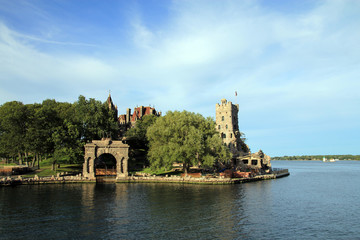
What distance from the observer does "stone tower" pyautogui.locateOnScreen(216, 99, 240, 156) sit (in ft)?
325

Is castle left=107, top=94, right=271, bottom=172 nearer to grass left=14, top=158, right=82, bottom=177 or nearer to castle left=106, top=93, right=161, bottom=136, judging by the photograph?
castle left=106, top=93, right=161, bottom=136

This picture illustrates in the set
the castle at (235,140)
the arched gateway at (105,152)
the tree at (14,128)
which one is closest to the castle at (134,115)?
the castle at (235,140)

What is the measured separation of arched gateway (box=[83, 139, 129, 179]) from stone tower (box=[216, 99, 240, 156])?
44.6m

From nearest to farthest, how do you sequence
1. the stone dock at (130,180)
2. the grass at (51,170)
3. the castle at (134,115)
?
the stone dock at (130,180) < the grass at (51,170) < the castle at (134,115)

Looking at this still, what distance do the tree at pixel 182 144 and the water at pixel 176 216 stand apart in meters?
17.7

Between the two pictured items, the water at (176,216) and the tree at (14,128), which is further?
the tree at (14,128)

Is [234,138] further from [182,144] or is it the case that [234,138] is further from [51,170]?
[51,170]

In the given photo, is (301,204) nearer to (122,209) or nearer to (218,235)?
(218,235)

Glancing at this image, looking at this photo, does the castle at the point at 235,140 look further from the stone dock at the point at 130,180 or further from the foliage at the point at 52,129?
the foliage at the point at 52,129

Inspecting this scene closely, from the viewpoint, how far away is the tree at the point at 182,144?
62812 millimetres

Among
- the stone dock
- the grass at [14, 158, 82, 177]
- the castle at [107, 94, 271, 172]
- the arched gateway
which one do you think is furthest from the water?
the castle at [107, 94, 271, 172]

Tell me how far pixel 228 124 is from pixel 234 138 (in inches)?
226

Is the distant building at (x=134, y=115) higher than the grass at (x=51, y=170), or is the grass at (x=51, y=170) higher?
the distant building at (x=134, y=115)

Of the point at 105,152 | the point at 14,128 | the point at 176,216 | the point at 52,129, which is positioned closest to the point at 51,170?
the point at 52,129
